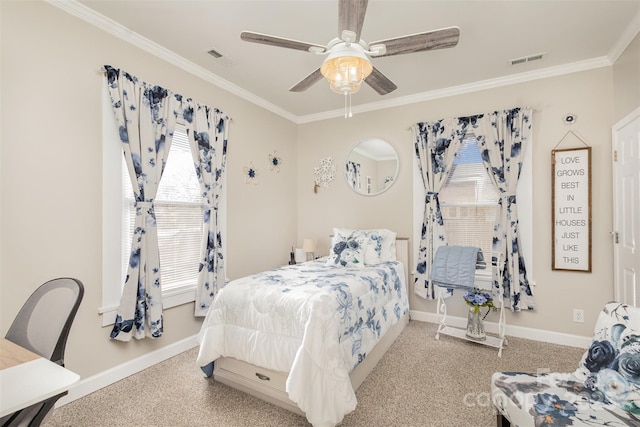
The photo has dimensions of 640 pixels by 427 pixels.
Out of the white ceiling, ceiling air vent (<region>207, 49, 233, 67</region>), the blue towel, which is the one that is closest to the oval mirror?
the white ceiling

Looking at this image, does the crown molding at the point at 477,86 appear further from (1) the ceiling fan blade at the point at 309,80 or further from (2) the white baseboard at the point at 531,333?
(2) the white baseboard at the point at 531,333

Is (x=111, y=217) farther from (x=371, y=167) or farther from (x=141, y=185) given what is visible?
(x=371, y=167)

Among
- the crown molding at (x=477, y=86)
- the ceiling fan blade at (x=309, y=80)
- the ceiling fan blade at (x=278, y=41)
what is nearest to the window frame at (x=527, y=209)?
the crown molding at (x=477, y=86)

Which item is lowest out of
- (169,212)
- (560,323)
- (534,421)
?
(560,323)

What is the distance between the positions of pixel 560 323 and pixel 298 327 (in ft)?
9.55

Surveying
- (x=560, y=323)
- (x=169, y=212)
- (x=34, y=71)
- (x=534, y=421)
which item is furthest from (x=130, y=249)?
(x=560, y=323)

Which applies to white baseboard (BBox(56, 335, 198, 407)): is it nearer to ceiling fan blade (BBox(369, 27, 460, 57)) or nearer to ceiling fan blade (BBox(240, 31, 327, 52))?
ceiling fan blade (BBox(240, 31, 327, 52))

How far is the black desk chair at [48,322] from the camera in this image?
1207 mm

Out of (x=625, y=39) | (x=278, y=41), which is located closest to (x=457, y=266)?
(x=625, y=39)

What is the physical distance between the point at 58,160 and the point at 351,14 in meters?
2.21

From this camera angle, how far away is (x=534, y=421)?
1.31 meters

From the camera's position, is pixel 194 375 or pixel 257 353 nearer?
pixel 257 353

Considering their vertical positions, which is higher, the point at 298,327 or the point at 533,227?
the point at 533,227

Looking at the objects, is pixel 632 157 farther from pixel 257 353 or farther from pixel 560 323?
pixel 257 353
